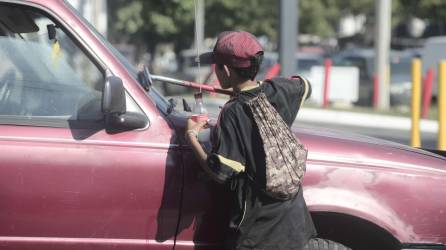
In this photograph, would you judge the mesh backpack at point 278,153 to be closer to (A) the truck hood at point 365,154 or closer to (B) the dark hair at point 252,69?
(B) the dark hair at point 252,69

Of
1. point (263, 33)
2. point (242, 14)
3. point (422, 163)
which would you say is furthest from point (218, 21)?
point (422, 163)

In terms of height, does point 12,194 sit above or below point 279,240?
above

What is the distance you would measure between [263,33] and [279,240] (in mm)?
38178

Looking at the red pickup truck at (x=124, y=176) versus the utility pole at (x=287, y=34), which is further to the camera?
the utility pole at (x=287, y=34)

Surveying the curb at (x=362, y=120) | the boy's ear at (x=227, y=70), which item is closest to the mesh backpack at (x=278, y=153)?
the boy's ear at (x=227, y=70)

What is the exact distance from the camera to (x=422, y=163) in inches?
129

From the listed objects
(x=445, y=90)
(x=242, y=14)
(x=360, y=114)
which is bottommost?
(x=360, y=114)

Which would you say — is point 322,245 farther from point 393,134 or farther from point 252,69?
point 393,134

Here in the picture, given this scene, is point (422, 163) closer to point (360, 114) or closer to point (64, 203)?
point (64, 203)

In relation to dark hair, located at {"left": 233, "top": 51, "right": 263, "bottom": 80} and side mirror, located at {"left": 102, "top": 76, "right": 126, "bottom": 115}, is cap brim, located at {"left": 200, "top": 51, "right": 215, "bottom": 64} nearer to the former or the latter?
dark hair, located at {"left": 233, "top": 51, "right": 263, "bottom": 80}

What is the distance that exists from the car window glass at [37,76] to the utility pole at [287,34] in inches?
401

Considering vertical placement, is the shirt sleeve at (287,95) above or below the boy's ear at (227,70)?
below

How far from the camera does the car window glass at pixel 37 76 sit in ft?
10.2

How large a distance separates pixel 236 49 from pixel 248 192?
0.60 metres
